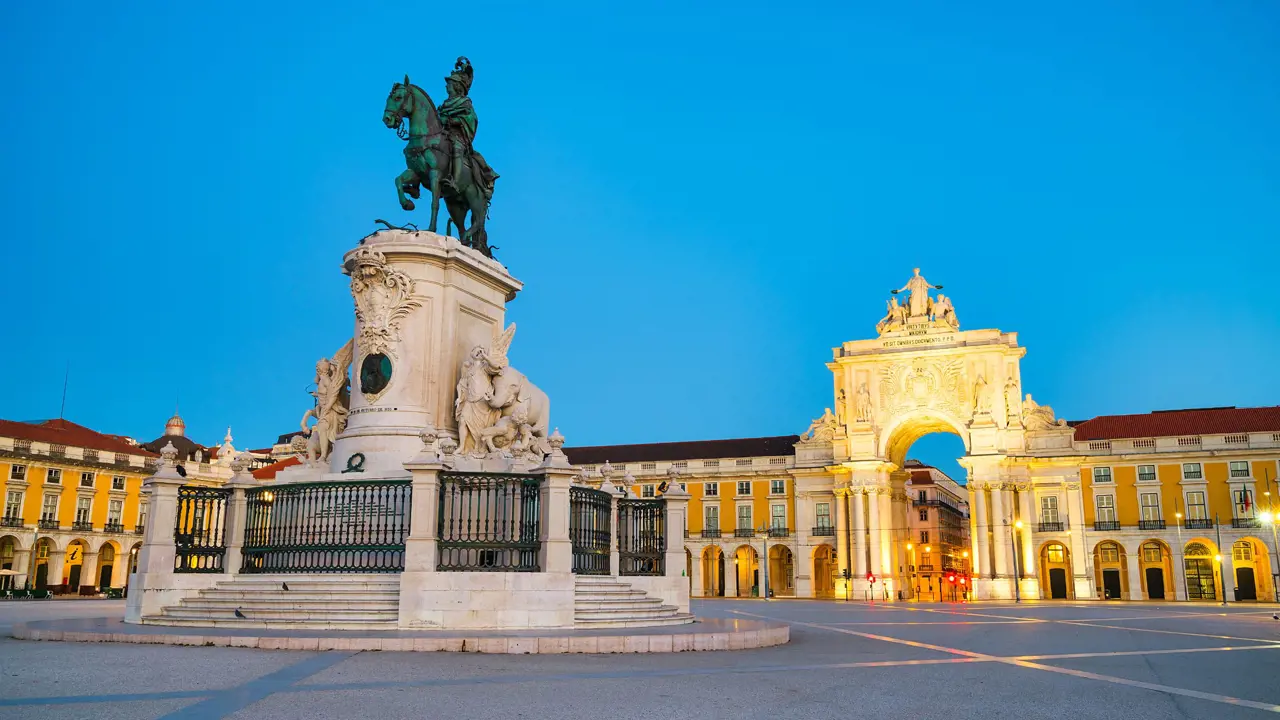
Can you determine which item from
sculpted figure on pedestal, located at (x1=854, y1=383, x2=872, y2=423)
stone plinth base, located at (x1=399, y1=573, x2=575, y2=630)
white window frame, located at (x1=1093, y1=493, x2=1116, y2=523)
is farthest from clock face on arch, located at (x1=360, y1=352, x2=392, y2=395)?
white window frame, located at (x1=1093, y1=493, x2=1116, y2=523)

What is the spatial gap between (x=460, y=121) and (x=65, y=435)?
182 feet

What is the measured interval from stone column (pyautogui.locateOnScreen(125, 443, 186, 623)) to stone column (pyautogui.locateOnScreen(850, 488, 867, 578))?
174 feet

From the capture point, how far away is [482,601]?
13.0 m

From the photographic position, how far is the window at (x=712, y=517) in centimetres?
7225

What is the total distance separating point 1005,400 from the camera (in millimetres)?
63250

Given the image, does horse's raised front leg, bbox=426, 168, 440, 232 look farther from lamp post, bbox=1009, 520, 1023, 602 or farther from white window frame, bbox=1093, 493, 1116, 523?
white window frame, bbox=1093, 493, 1116, 523

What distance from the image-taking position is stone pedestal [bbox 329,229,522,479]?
15492mm

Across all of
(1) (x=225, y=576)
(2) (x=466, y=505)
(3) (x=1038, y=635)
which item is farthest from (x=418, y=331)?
(3) (x=1038, y=635)

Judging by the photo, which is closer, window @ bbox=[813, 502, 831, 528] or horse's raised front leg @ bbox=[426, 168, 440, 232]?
horse's raised front leg @ bbox=[426, 168, 440, 232]

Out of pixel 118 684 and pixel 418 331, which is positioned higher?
pixel 418 331

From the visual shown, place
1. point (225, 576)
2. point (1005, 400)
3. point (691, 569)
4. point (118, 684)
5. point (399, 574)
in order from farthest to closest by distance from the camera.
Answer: point (691, 569)
point (1005, 400)
point (225, 576)
point (399, 574)
point (118, 684)

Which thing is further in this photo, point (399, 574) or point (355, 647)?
point (399, 574)

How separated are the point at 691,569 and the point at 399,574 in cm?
5979

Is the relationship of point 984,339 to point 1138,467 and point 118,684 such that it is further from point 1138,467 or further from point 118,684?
point 118,684
